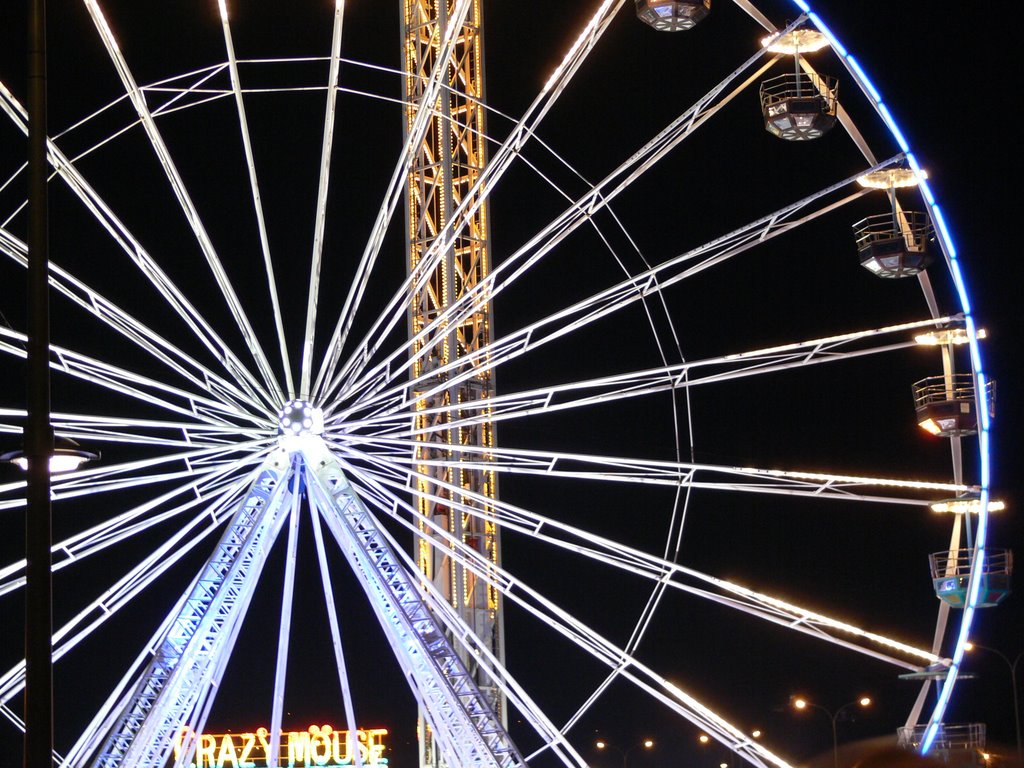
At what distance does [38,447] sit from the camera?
1205 centimetres

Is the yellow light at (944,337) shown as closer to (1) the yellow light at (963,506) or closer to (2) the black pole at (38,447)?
(1) the yellow light at (963,506)

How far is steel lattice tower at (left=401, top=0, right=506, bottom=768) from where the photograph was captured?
30.3 m

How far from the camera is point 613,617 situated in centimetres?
5603

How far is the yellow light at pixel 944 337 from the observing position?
24.7 m

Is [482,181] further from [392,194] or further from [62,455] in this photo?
[62,455]

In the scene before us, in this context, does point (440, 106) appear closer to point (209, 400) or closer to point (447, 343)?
point (447, 343)

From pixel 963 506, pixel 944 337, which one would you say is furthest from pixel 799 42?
pixel 963 506

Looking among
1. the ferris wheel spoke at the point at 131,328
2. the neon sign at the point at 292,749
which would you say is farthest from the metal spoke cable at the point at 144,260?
the neon sign at the point at 292,749

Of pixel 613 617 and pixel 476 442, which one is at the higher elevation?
pixel 476 442

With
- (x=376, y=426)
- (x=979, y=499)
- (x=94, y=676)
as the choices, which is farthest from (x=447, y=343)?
(x=94, y=676)

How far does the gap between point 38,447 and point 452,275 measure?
1852 centimetres

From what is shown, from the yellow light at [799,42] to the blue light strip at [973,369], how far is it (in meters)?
0.19

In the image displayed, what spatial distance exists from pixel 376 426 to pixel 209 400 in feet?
7.45

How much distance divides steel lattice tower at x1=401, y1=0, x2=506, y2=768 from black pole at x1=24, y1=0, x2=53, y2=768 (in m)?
17.3
